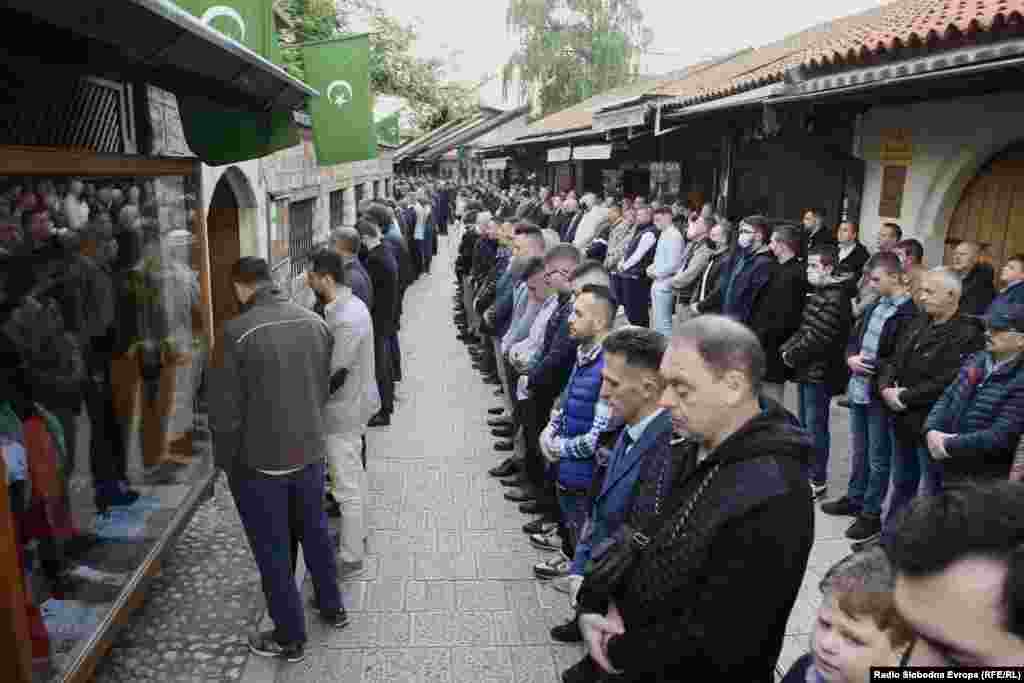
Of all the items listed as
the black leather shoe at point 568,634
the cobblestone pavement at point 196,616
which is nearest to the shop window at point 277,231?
the cobblestone pavement at point 196,616

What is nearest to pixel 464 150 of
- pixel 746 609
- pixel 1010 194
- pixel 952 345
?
pixel 1010 194

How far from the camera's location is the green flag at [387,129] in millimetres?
18516

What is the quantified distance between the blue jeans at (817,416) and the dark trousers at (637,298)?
4.69 meters

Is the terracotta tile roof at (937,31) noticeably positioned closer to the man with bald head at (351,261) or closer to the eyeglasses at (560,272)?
the eyeglasses at (560,272)

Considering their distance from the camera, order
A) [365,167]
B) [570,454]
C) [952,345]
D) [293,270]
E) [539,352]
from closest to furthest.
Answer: [570,454] → [952,345] → [539,352] → [293,270] → [365,167]

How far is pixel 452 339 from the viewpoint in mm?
11469

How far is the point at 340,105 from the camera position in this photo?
6.51 m

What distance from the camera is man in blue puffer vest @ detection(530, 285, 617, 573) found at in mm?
3867

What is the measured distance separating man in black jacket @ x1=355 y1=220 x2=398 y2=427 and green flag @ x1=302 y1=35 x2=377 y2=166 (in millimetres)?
924

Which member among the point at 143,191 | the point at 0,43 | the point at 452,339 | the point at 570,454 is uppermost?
the point at 0,43

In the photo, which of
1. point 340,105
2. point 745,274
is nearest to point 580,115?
point 340,105

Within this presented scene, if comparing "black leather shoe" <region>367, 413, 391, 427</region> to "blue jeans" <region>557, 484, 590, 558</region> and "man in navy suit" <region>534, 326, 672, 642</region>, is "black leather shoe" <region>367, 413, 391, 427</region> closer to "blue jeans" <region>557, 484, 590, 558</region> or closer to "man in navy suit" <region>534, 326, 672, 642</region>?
"blue jeans" <region>557, 484, 590, 558</region>

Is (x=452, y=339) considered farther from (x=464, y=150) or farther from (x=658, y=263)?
(x=464, y=150)

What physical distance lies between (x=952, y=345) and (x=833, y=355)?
1.07 metres
